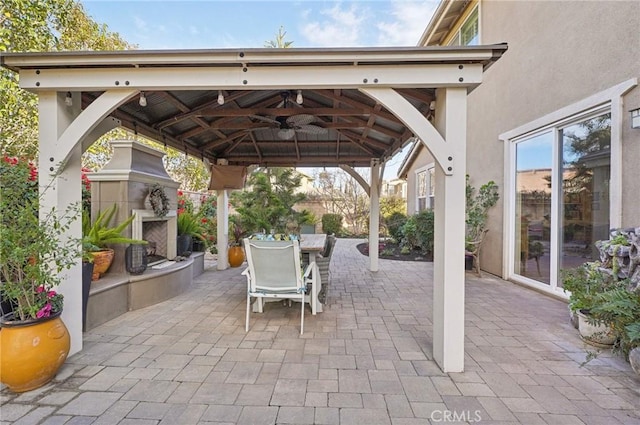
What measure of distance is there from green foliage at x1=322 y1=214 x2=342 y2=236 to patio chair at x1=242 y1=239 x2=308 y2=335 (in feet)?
30.9

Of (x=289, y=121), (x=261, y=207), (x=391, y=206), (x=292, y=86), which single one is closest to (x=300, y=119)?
(x=289, y=121)

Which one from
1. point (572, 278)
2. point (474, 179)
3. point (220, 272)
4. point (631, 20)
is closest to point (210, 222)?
point (220, 272)

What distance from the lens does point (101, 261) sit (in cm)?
345

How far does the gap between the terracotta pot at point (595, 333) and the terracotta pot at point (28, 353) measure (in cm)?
430

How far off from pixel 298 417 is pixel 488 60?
283cm

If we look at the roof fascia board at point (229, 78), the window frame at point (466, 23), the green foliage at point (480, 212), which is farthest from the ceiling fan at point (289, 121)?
the window frame at point (466, 23)

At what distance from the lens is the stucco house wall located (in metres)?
3.22

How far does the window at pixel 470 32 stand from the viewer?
6.64 metres

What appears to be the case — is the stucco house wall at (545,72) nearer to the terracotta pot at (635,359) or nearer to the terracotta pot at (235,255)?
the terracotta pot at (635,359)

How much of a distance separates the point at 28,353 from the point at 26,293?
40 cm

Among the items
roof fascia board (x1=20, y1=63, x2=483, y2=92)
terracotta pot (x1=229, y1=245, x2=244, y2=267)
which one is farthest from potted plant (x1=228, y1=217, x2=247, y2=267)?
roof fascia board (x1=20, y1=63, x2=483, y2=92)

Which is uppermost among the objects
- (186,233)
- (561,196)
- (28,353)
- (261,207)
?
(561,196)

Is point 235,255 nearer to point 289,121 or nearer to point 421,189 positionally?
point 289,121

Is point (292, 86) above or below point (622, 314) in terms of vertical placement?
above
